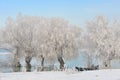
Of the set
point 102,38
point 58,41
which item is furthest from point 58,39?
point 102,38

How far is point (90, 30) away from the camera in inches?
1925

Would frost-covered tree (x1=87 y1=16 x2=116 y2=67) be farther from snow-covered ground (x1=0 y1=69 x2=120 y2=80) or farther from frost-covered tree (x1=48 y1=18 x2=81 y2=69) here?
snow-covered ground (x1=0 y1=69 x2=120 y2=80)

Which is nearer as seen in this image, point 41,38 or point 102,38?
point 102,38

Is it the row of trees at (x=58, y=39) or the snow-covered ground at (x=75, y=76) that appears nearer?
the snow-covered ground at (x=75, y=76)

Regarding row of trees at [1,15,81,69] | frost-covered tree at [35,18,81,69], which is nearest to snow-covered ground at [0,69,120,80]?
frost-covered tree at [35,18,81,69]

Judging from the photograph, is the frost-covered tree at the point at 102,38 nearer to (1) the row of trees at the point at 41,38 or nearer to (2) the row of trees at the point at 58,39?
(2) the row of trees at the point at 58,39

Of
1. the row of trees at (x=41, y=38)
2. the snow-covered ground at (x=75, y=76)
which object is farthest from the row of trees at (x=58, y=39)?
the snow-covered ground at (x=75, y=76)

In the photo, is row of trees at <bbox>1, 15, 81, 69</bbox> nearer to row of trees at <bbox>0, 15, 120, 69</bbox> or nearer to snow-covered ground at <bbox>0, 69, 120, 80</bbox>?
row of trees at <bbox>0, 15, 120, 69</bbox>

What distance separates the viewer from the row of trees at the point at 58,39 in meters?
47.0

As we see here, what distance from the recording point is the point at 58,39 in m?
47.2

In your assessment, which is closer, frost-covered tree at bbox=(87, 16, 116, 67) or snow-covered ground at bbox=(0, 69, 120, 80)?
snow-covered ground at bbox=(0, 69, 120, 80)

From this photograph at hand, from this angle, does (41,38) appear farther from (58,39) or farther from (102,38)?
(102,38)

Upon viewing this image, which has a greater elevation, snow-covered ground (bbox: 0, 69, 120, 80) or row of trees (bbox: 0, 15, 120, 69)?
row of trees (bbox: 0, 15, 120, 69)

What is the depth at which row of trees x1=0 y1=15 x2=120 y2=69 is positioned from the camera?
46969 millimetres
